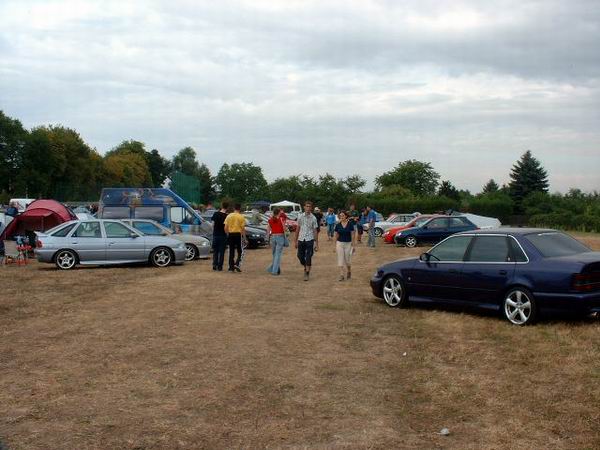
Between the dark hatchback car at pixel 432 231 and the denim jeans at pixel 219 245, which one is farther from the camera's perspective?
the dark hatchback car at pixel 432 231

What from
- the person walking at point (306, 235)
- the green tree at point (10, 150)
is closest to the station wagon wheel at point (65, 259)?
the person walking at point (306, 235)

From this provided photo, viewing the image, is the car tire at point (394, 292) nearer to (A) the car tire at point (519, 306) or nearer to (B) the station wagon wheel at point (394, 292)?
(B) the station wagon wheel at point (394, 292)

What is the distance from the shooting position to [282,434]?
549 centimetres

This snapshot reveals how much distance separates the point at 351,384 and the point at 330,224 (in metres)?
26.9

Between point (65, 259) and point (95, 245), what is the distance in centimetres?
90

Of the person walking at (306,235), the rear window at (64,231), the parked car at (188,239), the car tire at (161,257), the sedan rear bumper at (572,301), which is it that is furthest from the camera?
the parked car at (188,239)

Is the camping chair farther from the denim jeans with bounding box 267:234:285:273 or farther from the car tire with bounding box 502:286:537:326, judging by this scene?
the car tire with bounding box 502:286:537:326

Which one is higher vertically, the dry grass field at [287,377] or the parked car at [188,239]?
the parked car at [188,239]

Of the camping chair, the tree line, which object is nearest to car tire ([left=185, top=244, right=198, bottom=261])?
the camping chair

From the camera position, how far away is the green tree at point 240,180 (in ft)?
416

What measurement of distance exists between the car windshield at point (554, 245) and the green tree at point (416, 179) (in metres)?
89.0

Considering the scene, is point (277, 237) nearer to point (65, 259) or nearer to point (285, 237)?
point (285, 237)

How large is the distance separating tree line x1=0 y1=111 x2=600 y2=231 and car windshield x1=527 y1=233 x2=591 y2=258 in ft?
160

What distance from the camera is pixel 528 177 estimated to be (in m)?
85.2
